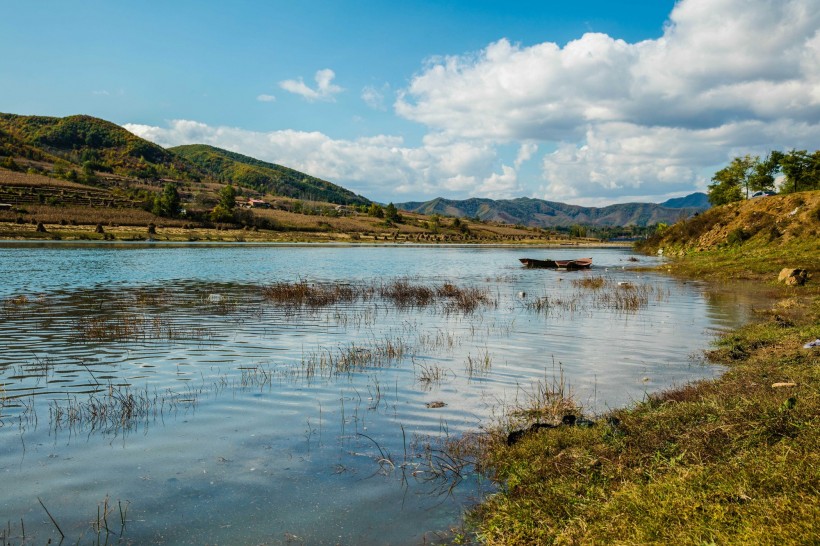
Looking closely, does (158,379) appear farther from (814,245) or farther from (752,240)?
(752,240)

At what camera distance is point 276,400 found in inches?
478

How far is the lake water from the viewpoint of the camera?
7059mm

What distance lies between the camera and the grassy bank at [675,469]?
17.1 feet

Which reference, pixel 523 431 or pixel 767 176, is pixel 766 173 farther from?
pixel 523 431

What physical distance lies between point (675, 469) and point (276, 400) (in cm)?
842

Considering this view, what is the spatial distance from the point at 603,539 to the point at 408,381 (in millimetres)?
8769

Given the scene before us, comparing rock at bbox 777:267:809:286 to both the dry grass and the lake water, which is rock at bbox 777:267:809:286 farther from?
the dry grass

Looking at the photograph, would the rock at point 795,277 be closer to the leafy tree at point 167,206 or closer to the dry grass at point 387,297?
the dry grass at point 387,297

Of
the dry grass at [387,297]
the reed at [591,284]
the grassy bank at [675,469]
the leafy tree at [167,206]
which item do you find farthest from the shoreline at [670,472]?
the leafy tree at [167,206]

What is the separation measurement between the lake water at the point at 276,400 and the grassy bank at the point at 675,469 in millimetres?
934

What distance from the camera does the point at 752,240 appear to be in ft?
193

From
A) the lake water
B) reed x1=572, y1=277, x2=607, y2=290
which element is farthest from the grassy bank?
reed x1=572, y1=277, x2=607, y2=290

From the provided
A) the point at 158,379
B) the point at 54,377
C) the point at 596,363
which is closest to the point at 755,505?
the point at 596,363

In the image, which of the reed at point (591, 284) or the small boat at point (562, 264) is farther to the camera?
the small boat at point (562, 264)
